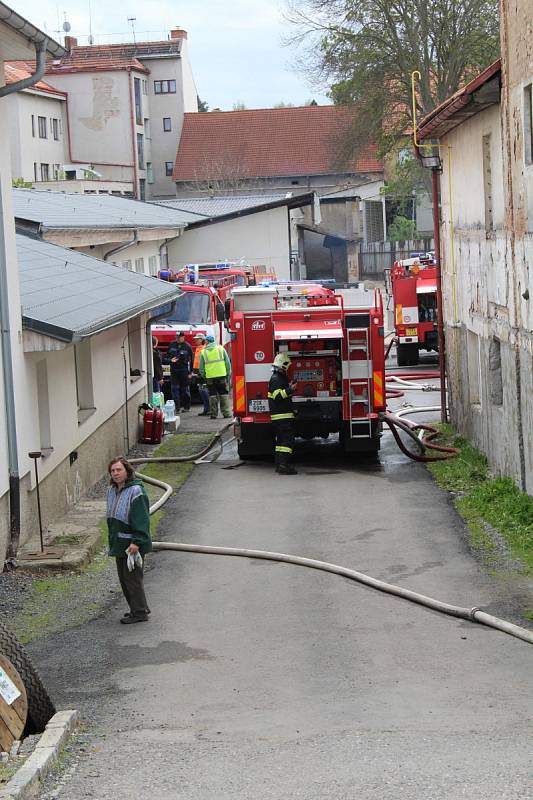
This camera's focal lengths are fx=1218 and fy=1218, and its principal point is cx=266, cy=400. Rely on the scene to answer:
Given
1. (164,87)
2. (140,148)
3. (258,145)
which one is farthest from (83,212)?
(164,87)

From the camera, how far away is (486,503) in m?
15.4

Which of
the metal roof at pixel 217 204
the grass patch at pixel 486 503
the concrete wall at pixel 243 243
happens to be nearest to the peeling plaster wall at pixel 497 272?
the grass patch at pixel 486 503

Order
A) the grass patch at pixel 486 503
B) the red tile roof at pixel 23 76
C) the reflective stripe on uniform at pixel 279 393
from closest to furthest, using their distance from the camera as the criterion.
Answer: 1. the grass patch at pixel 486 503
2. the reflective stripe on uniform at pixel 279 393
3. the red tile roof at pixel 23 76

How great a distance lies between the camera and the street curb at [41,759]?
20.5 feet

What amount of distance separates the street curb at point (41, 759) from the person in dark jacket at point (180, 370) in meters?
18.0

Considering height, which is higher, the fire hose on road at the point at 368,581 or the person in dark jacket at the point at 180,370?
the person in dark jacket at the point at 180,370

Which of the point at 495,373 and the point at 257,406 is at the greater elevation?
the point at 495,373

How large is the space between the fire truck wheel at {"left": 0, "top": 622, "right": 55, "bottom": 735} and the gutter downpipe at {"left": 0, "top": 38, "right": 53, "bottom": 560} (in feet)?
15.2

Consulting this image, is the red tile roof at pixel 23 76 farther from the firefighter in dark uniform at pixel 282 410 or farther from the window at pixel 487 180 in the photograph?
the window at pixel 487 180

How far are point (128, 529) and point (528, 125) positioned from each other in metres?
7.05

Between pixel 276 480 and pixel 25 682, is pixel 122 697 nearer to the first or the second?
pixel 25 682

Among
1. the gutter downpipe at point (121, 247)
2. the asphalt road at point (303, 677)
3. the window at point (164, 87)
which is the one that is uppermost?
the window at point (164, 87)

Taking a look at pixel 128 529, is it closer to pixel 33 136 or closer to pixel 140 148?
pixel 33 136

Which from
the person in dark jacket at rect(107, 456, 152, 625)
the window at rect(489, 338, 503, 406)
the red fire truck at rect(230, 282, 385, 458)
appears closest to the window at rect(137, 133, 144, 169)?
the red fire truck at rect(230, 282, 385, 458)
